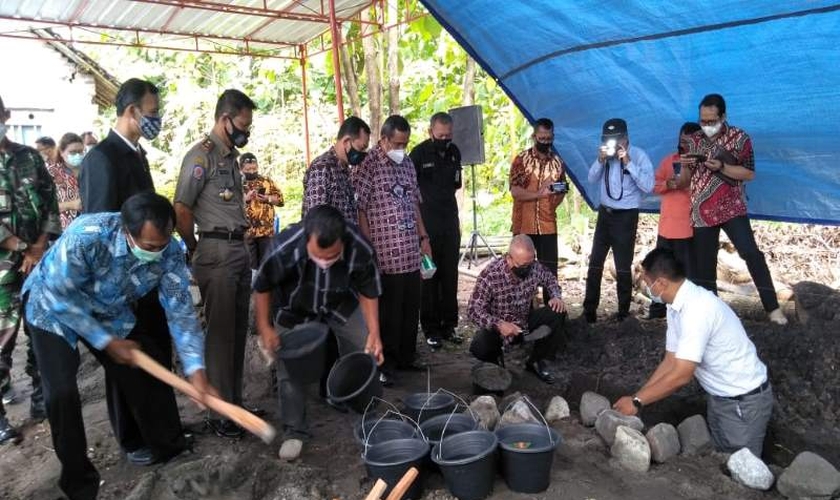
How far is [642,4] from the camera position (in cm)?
396

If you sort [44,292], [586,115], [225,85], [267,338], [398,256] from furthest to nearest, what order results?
[225,85] → [586,115] → [398,256] → [267,338] → [44,292]

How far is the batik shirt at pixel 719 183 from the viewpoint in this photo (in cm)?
468

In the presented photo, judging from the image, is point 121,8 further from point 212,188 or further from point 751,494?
point 751,494

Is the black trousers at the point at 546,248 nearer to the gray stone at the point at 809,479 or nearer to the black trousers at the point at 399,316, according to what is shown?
the black trousers at the point at 399,316

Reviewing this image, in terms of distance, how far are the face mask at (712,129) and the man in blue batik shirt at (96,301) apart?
385cm

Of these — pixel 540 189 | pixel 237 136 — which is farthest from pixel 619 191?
pixel 237 136

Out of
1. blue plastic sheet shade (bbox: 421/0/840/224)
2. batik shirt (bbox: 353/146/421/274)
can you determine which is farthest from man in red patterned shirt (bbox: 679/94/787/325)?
batik shirt (bbox: 353/146/421/274)

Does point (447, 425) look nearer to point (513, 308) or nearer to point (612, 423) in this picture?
point (612, 423)

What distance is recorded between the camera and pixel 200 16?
7.56 metres

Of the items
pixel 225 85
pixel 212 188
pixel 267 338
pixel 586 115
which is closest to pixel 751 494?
pixel 267 338

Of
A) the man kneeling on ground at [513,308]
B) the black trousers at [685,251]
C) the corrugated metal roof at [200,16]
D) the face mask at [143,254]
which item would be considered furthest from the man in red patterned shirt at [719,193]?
the corrugated metal roof at [200,16]

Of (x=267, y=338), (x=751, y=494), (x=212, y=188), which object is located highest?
(x=212, y=188)

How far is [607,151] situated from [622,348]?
1618 mm

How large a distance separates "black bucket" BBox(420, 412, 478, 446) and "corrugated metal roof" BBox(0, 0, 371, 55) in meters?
5.50
